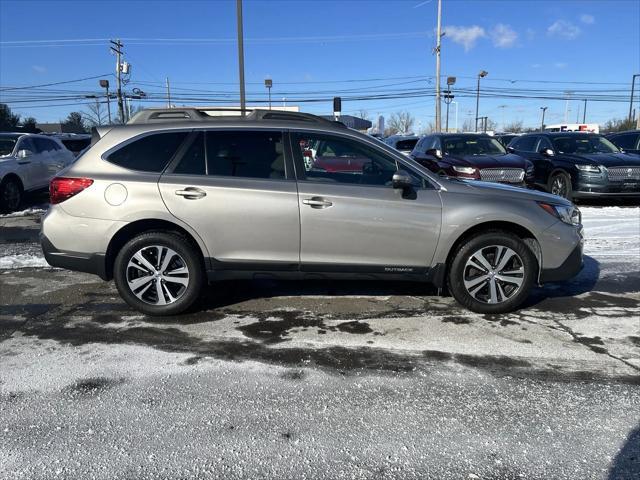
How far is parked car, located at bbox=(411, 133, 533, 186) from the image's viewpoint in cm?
1022

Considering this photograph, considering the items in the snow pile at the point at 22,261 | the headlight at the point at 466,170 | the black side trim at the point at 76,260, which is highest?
the headlight at the point at 466,170

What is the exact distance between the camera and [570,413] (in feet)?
9.87

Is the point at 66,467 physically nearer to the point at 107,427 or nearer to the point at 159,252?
the point at 107,427

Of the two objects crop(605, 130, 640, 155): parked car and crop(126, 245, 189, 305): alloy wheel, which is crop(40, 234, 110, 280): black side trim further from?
crop(605, 130, 640, 155): parked car

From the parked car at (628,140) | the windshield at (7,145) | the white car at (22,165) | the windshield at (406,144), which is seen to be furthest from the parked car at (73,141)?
the parked car at (628,140)

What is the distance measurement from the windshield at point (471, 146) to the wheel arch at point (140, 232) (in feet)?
26.8

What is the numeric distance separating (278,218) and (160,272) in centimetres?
120

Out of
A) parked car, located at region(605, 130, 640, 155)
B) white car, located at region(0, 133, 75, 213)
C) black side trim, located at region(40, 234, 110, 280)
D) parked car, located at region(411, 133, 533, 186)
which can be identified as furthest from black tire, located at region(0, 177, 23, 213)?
parked car, located at region(605, 130, 640, 155)

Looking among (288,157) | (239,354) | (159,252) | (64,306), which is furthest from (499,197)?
(64,306)

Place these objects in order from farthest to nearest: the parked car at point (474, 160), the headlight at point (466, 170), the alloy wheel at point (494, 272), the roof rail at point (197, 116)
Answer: the parked car at point (474, 160)
the headlight at point (466, 170)
the roof rail at point (197, 116)
the alloy wheel at point (494, 272)

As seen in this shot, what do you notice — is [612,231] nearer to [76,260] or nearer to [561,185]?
[561,185]

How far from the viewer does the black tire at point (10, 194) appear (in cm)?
1026

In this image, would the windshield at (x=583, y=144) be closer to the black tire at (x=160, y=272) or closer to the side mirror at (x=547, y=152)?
the side mirror at (x=547, y=152)

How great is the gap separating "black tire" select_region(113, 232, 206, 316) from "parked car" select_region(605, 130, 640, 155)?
13.3 meters
